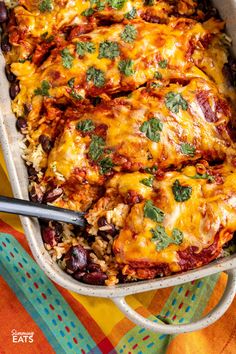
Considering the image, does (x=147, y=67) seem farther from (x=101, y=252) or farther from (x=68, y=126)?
(x=101, y=252)

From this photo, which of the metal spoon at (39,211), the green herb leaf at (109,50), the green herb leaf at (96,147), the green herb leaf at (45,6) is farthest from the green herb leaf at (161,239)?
the green herb leaf at (45,6)

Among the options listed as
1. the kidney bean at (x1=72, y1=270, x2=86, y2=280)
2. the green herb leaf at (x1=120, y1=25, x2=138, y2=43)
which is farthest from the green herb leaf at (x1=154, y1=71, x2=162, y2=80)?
the kidney bean at (x1=72, y1=270, x2=86, y2=280)

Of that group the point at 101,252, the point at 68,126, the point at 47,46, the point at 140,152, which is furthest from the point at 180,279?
the point at 47,46

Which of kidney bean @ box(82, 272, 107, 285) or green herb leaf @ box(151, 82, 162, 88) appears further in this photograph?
green herb leaf @ box(151, 82, 162, 88)

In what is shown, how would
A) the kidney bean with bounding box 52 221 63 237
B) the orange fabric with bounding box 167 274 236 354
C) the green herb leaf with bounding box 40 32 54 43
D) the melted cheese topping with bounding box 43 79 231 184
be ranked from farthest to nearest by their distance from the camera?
the orange fabric with bounding box 167 274 236 354
the green herb leaf with bounding box 40 32 54 43
the kidney bean with bounding box 52 221 63 237
the melted cheese topping with bounding box 43 79 231 184

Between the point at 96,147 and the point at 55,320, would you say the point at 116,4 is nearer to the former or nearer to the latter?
the point at 96,147

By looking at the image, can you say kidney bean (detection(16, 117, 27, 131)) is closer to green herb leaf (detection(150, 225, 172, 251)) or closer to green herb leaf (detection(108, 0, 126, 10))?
green herb leaf (detection(108, 0, 126, 10))

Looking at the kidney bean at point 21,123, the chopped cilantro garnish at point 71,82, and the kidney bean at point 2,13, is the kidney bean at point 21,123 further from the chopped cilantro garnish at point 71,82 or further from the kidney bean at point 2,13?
the kidney bean at point 2,13
